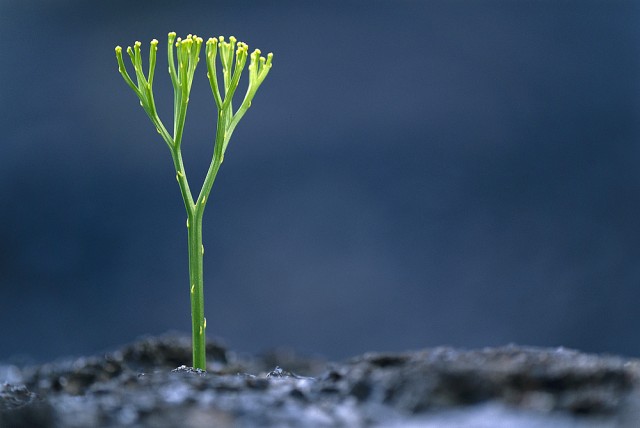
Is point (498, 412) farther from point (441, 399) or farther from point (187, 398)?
point (187, 398)

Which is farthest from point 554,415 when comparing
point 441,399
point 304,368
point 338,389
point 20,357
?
point 20,357

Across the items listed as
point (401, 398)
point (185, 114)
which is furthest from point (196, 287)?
point (401, 398)

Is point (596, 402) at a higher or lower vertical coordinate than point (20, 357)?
lower

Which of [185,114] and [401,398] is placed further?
[185,114]

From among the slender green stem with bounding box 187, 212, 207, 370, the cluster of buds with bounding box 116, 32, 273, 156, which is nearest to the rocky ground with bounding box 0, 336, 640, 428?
the slender green stem with bounding box 187, 212, 207, 370

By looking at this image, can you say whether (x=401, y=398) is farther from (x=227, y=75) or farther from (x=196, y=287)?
(x=227, y=75)

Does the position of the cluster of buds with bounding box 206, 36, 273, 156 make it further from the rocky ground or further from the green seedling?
the rocky ground

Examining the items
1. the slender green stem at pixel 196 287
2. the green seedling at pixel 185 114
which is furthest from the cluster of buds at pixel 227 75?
the slender green stem at pixel 196 287

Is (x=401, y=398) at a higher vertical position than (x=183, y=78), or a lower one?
lower

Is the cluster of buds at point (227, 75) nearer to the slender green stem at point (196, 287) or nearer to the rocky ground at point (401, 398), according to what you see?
the slender green stem at point (196, 287)

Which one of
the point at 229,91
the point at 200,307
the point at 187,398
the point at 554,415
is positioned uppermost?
the point at 229,91
